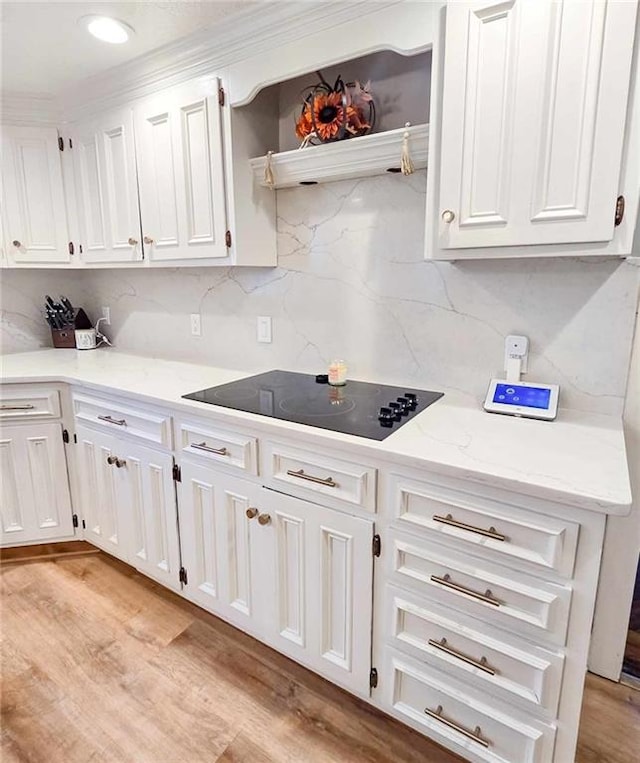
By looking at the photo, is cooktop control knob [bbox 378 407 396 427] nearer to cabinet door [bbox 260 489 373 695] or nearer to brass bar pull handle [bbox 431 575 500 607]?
cabinet door [bbox 260 489 373 695]

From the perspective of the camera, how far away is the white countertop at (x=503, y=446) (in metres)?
0.98

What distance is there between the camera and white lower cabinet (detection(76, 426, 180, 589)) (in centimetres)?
183

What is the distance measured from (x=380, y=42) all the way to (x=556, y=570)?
1.53 m

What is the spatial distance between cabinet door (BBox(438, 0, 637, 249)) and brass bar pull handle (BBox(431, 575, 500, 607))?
0.90 meters

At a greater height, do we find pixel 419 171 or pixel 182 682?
pixel 419 171

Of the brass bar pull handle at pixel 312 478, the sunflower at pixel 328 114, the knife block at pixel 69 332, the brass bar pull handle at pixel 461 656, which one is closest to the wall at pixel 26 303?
the knife block at pixel 69 332

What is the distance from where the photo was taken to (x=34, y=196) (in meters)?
2.41

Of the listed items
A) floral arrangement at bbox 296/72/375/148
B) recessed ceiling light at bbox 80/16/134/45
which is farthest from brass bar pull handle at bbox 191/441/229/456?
recessed ceiling light at bbox 80/16/134/45

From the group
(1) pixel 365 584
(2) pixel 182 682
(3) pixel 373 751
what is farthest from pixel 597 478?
(2) pixel 182 682

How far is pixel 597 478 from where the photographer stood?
39.4 inches

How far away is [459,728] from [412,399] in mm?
944

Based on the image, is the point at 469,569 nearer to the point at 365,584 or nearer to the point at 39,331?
the point at 365,584

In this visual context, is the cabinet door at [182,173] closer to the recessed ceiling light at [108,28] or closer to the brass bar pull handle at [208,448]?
the recessed ceiling light at [108,28]

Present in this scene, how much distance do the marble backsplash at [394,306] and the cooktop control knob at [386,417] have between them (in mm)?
374
